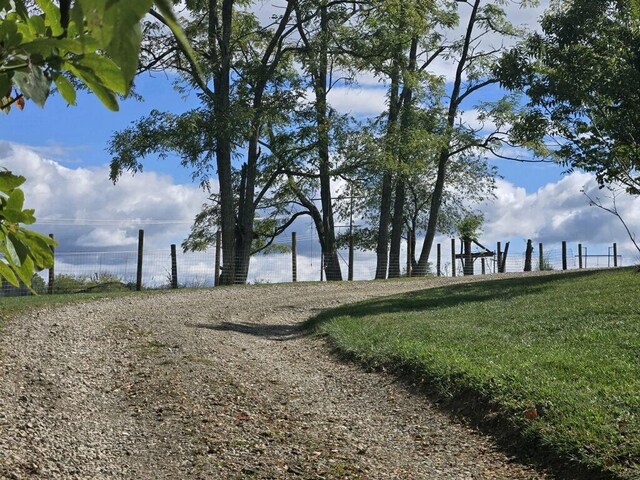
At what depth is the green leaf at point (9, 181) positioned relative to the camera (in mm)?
1264

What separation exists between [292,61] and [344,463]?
23.6 meters

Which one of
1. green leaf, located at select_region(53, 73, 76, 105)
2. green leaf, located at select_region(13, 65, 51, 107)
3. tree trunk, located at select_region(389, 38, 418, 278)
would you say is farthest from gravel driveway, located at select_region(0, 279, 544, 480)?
tree trunk, located at select_region(389, 38, 418, 278)

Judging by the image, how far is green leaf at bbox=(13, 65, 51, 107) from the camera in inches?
40.3

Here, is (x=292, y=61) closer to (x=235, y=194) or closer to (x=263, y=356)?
(x=235, y=194)

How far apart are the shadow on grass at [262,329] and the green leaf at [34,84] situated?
12.0 meters

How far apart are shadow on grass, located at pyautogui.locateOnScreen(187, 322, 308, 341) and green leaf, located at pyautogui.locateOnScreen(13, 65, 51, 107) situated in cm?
1201

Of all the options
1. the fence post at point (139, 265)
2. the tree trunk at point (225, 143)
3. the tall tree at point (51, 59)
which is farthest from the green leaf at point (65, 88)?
the tree trunk at point (225, 143)

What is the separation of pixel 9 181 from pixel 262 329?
505 inches

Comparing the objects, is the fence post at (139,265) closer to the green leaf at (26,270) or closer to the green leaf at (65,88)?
the green leaf at (26,270)

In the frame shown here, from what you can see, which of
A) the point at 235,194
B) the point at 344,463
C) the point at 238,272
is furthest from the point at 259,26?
the point at 344,463

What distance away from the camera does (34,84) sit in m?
1.04

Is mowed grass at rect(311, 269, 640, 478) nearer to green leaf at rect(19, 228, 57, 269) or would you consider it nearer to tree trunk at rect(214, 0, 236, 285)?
green leaf at rect(19, 228, 57, 269)

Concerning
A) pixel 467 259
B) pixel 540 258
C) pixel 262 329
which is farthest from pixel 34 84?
pixel 540 258

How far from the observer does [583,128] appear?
60.2 ft
